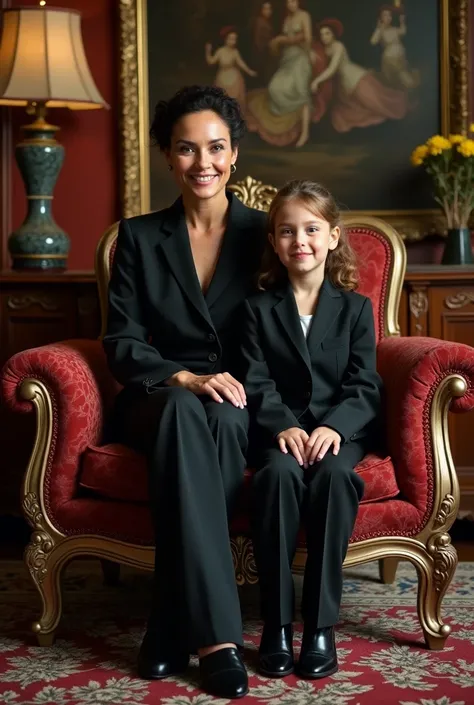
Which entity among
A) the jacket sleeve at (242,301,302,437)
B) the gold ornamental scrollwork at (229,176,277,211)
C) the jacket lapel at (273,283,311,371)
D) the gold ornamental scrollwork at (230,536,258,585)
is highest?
the gold ornamental scrollwork at (229,176,277,211)

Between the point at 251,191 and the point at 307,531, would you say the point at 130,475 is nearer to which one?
the point at 307,531

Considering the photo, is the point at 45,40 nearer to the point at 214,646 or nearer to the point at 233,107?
the point at 233,107

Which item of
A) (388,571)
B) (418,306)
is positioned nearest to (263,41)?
(418,306)

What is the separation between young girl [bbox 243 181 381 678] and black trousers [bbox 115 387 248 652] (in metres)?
0.11

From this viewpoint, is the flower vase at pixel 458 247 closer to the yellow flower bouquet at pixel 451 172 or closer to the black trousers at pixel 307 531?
the yellow flower bouquet at pixel 451 172

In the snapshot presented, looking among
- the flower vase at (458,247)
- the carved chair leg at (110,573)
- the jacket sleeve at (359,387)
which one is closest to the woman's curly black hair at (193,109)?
the jacket sleeve at (359,387)

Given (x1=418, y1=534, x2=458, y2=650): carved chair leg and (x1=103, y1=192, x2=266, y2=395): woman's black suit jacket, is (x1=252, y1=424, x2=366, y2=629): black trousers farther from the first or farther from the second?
(x1=103, y1=192, x2=266, y2=395): woman's black suit jacket

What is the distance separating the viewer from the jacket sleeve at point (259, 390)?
2688 millimetres

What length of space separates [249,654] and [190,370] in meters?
0.84

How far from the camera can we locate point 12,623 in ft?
9.64

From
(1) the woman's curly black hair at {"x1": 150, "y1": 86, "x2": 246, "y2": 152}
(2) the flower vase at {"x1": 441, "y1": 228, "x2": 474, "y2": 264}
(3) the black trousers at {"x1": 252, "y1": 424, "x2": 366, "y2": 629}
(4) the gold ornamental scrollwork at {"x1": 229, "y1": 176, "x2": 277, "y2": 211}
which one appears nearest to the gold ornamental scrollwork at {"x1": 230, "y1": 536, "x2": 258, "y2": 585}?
(3) the black trousers at {"x1": 252, "y1": 424, "x2": 366, "y2": 629}

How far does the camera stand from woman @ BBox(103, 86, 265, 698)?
95.0 inches

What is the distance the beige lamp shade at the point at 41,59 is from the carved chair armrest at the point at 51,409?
4.66ft

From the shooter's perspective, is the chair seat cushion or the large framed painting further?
the large framed painting
